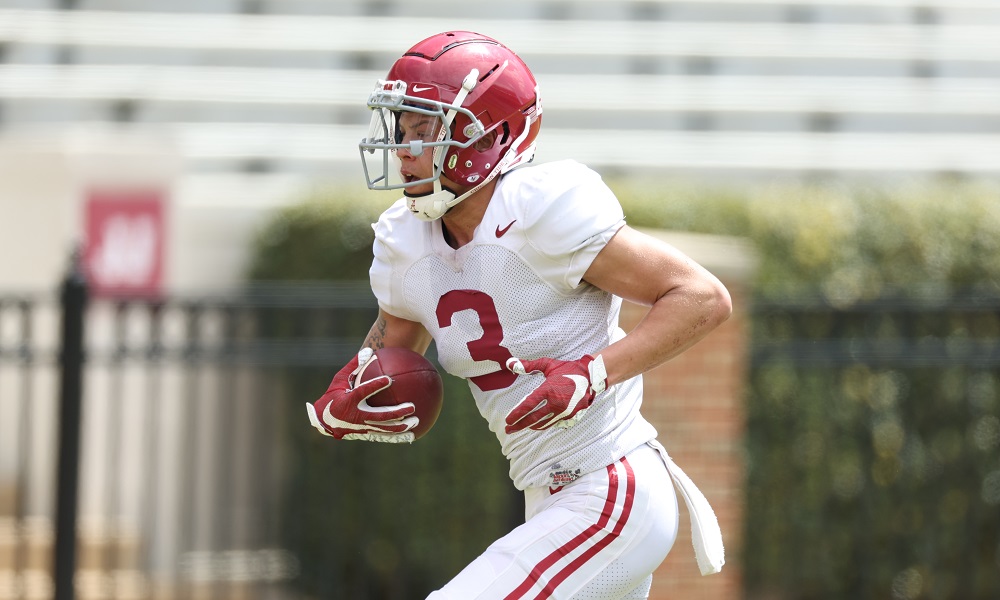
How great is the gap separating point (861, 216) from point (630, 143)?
277cm

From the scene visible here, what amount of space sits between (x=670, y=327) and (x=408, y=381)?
65 centimetres

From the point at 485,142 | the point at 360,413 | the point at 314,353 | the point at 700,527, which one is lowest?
the point at 314,353

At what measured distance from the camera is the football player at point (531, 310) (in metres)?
2.74

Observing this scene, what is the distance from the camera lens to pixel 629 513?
2.82m

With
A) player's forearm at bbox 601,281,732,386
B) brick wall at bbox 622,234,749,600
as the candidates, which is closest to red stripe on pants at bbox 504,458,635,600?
player's forearm at bbox 601,281,732,386

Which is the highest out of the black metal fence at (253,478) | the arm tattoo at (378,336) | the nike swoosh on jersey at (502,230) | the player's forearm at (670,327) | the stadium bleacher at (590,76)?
the nike swoosh on jersey at (502,230)

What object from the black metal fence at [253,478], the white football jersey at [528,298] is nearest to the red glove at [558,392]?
the white football jersey at [528,298]

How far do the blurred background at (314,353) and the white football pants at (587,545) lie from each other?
2587 mm

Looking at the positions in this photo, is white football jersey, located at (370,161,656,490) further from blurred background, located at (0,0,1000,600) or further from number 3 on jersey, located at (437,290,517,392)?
blurred background, located at (0,0,1000,600)

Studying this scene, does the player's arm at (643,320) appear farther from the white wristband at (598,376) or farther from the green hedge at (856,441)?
the green hedge at (856,441)

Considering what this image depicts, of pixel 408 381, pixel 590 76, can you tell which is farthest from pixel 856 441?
pixel 408 381

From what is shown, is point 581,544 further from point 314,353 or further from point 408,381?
point 314,353

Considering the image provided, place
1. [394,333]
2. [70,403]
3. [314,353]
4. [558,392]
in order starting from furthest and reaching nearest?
[314,353] → [70,403] → [394,333] → [558,392]

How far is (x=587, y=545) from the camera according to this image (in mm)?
2793
